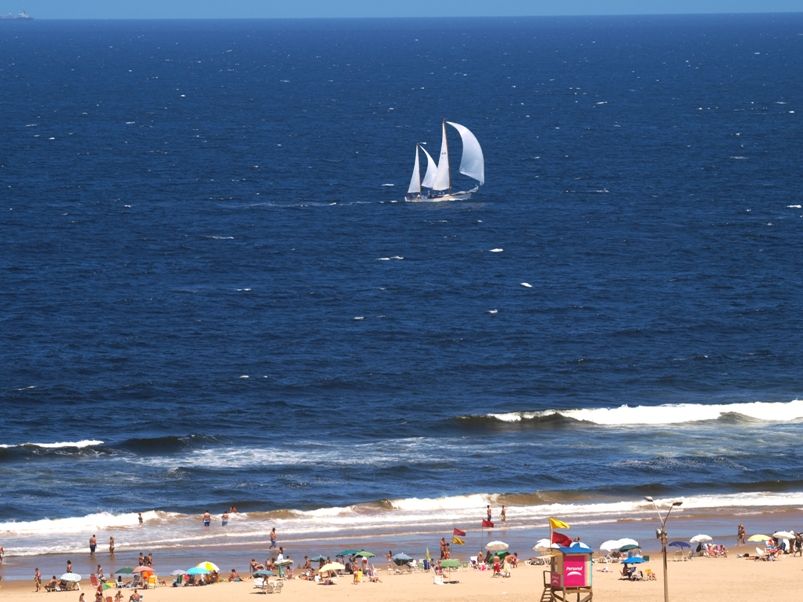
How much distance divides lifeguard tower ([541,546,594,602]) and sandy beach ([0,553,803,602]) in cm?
284

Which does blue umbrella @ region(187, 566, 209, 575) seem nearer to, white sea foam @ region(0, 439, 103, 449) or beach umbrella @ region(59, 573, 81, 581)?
beach umbrella @ region(59, 573, 81, 581)

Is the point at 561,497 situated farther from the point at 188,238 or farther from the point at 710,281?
the point at 188,238

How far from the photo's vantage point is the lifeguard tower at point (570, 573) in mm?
55938

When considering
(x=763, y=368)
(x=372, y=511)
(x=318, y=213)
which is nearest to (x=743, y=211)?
(x=318, y=213)

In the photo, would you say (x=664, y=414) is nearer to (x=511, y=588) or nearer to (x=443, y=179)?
(x=511, y=588)

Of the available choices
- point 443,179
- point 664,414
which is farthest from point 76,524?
point 443,179

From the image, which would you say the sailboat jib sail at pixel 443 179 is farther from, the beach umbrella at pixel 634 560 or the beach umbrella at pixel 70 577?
the beach umbrella at pixel 70 577

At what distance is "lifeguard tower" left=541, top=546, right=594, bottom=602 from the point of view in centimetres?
5594

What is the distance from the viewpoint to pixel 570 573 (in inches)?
2219

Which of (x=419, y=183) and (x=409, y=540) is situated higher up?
(x=419, y=183)

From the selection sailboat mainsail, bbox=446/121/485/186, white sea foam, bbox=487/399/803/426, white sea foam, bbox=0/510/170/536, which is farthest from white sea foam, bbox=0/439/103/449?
sailboat mainsail, bbox=446/121/485/186

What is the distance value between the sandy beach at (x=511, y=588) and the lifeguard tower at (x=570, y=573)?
284cm

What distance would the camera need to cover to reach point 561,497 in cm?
A: 7725

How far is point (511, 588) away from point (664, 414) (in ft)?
97.2
